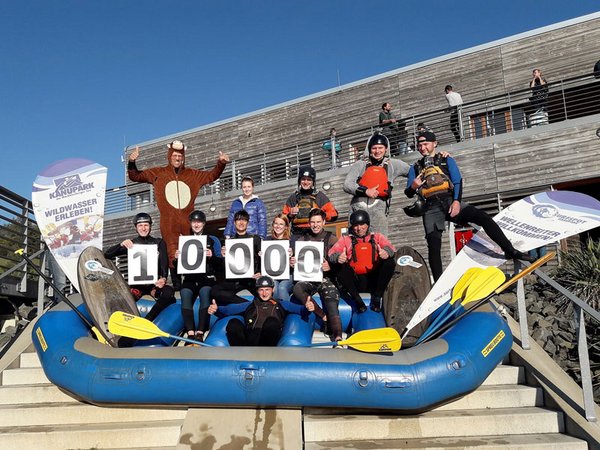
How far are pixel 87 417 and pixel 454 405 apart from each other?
320 cm

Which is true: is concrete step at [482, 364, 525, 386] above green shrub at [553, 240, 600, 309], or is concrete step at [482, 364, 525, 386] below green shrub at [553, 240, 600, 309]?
below

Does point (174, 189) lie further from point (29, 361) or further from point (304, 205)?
point (29, 361)

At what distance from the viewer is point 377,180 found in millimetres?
6000

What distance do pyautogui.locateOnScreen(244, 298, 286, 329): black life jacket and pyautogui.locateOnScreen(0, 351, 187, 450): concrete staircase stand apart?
1.11 meters

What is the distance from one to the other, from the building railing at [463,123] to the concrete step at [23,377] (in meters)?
9.96

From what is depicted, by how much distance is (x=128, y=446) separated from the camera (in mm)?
3900

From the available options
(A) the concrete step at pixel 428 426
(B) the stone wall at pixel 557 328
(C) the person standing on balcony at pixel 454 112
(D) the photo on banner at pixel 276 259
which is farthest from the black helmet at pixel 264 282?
(C) the person standing on balcony at pixel 454 112

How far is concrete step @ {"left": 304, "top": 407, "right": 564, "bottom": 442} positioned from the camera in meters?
3.86

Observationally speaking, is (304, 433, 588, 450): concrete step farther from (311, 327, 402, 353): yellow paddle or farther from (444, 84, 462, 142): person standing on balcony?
(444, 84, 462, 142): person standing on balcony

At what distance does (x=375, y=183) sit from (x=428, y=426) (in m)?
2.99

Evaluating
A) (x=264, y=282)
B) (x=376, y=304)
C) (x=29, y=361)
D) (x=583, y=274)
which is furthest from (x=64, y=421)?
(x=583, y=274)

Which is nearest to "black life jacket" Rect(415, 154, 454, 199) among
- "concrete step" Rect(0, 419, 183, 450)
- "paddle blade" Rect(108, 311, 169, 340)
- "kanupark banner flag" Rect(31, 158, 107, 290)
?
"paddle blade" Rect(108, 311, 169, 340)

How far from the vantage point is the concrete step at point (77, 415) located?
13.7 feet

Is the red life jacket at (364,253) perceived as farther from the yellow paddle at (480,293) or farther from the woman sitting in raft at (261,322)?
the yellow paddle at (480,293)
